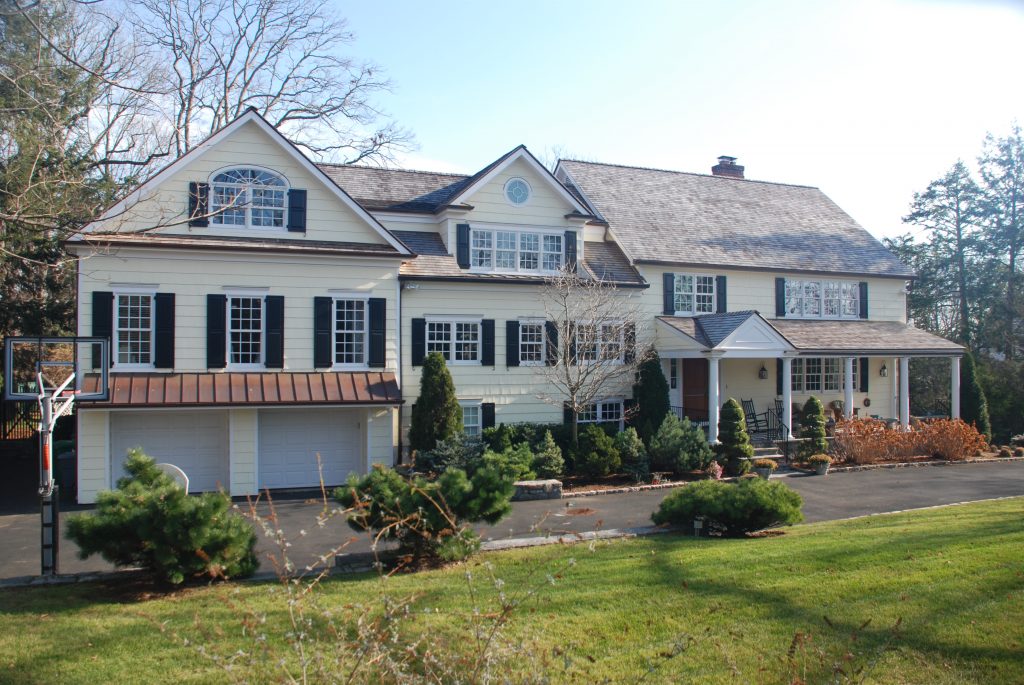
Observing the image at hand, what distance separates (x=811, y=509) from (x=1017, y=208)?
32440mm

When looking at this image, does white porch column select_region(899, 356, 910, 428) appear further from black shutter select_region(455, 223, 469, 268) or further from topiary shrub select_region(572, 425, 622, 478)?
black shutter select_region(455, 223, 469, 268)

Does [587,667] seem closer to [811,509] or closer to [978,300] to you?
[811,509]

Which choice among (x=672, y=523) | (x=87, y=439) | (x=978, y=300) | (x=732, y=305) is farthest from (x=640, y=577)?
(x=978, y=300)

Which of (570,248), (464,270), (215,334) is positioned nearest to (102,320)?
(215,334)

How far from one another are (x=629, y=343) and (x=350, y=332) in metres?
8.15

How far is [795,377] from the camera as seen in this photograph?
88.7ft

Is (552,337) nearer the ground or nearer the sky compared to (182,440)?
nearer the sky

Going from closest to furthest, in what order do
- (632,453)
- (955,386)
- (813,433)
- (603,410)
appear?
1. (632,453)
2. (813,433)
3. (603,410)
4. (955,386)

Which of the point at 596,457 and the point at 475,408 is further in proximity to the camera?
the point at 475,408

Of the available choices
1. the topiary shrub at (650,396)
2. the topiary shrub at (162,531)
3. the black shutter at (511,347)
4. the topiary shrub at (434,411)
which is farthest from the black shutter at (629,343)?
the topiary shrub at (162,531)

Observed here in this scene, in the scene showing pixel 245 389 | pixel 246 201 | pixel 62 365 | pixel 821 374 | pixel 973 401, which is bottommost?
pixel 973 401

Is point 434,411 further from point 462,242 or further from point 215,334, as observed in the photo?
point 215,334

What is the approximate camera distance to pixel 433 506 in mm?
10055

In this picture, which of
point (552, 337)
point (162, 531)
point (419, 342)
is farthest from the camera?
point (552, 337)
